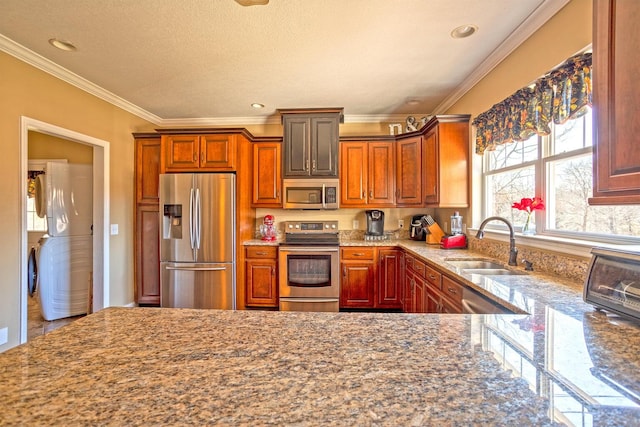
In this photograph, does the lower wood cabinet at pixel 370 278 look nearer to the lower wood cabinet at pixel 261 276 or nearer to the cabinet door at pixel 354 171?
the cabinet door at pixel 354 171

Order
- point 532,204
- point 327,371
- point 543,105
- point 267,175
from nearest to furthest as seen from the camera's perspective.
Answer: point 327,371, point 543,105, point 532,204, point 267,175

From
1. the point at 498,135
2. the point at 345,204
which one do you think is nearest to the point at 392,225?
the point at 345,204

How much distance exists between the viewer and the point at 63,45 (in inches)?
88.2

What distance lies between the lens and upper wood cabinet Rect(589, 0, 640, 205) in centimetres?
88

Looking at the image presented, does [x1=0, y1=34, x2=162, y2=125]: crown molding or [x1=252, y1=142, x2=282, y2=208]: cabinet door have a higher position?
[x1=0, y1=34, x2=162, y2=125]: crown molding

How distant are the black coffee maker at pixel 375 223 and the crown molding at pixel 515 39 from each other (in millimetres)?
1657

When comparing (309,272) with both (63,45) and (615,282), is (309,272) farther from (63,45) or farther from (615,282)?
(63,45)

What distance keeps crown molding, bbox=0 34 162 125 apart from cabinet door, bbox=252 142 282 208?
1.58 metres

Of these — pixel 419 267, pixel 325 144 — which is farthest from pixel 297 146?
pixel 419 267

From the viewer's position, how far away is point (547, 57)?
1.85 m

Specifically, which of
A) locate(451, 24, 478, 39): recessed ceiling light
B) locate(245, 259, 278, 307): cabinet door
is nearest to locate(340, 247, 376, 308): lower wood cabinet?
locate(245, 259, 278, 307): cabinet door

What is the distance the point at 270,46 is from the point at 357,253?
2.28 metres

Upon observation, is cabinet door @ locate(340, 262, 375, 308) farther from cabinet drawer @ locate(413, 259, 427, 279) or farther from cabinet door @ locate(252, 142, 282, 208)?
cabinet door @ locate(252, 142, 282, 208)

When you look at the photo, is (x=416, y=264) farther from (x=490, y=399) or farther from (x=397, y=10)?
(x=490, y=399)
